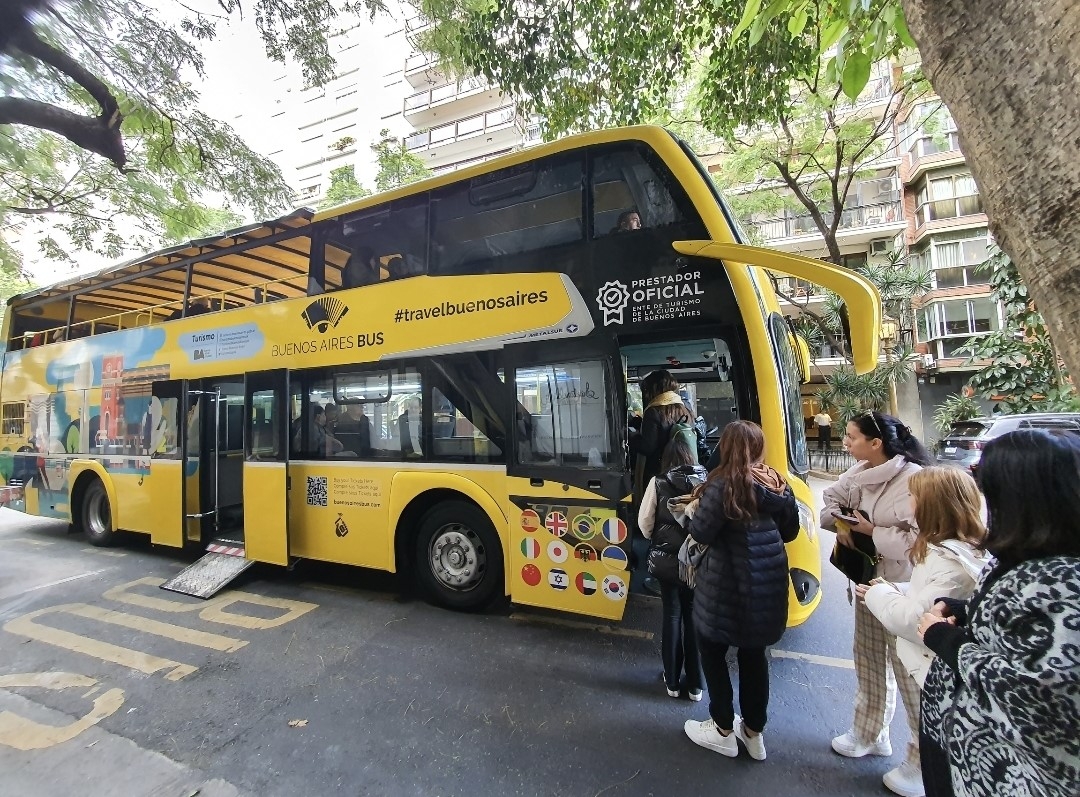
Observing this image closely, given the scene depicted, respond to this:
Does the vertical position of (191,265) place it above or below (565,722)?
above

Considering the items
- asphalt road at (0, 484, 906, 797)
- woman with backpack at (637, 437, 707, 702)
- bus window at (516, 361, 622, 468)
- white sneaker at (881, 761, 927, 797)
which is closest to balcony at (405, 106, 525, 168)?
bus window at (516, 361, 622, 468)

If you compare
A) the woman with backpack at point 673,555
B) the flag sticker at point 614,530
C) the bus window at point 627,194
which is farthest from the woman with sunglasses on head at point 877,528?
the bus window at point 627,194

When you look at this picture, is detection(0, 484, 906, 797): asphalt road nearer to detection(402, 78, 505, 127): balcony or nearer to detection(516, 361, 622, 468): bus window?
detection(516, 361, 622, 468): bus window

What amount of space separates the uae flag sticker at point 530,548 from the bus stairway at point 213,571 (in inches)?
128

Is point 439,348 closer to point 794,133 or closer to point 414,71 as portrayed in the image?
point 794,133

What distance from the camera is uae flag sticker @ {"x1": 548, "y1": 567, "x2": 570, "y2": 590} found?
3783 millimetres

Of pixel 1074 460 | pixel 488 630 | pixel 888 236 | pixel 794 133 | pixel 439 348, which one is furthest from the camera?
pixel 888 236

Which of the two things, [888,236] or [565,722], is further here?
[888,236]

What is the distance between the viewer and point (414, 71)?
2838 centimetres

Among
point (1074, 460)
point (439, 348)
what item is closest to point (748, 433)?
point (1074, 460)

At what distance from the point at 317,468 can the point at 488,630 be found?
2404 millimetres

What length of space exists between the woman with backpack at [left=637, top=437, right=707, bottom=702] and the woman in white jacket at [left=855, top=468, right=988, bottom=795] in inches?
41.2

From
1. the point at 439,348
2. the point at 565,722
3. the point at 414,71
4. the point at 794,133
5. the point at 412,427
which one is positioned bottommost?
the point at 565,722

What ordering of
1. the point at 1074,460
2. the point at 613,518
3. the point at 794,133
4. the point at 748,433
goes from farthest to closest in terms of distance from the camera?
1. the point at 794,133
2. the point at 613,518
3. the point at 748,433
4. the point at 1074,460
